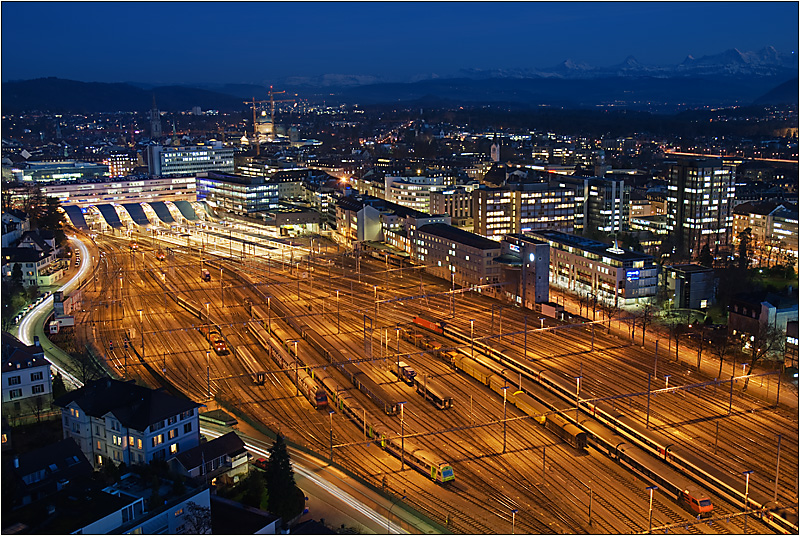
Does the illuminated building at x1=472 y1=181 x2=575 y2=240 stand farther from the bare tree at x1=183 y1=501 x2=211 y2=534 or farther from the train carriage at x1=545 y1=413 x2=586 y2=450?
the bare tree at x1=183 y1=501 x2=211 y2=534

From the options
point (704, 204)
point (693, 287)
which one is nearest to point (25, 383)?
point (693, 287)

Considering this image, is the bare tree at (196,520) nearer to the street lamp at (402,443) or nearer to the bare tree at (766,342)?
the street lamp at (402,443)

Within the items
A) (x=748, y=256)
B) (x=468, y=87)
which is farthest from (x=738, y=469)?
(x=468, y=87)

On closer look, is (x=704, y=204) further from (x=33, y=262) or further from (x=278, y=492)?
(x=278, y=492)

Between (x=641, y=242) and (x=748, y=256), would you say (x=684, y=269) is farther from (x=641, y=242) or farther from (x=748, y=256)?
(x=641, y=242)

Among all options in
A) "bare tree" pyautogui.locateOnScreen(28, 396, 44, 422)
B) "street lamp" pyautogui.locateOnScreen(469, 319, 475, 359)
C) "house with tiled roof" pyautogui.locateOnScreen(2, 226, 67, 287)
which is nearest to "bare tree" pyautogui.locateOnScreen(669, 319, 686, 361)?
"street lamp" pyautogui.locateOnScreen(469, 319, 475, 359)

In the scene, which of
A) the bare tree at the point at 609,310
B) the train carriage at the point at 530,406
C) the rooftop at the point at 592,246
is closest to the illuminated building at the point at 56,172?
the rooftop at the point at 592,246
